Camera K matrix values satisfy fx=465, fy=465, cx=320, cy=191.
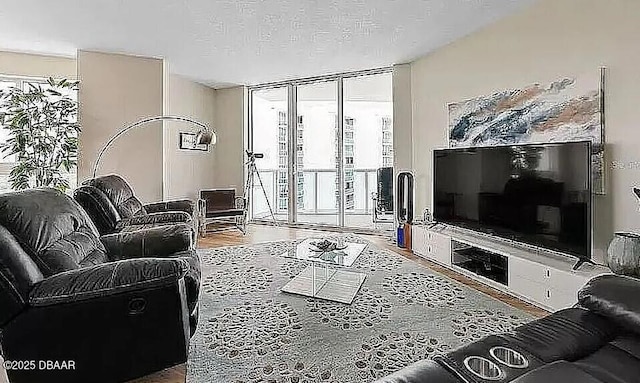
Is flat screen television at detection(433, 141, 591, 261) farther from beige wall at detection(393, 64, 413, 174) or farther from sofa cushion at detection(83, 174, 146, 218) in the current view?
sofa cushion at detection(83, 174, 146, 218)

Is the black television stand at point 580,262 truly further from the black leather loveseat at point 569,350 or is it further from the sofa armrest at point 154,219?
the sofa armrest at point 154,219

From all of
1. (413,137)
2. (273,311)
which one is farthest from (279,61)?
(273,311)

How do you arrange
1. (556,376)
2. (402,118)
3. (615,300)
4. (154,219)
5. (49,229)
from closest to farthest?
(556,376)
(615,300)
(49,229)
(154,219)
(402,118)

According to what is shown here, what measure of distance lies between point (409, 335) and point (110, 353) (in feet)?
5.70

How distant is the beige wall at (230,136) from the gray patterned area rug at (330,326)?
13.4 feet

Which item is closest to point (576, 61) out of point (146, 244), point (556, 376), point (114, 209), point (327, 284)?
point (327, 284)

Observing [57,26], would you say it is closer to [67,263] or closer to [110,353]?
[67,263]

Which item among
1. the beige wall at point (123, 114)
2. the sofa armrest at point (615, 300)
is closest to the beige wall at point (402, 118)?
the beige wall at point (123, 114)

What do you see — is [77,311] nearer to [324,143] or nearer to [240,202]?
[324,143]

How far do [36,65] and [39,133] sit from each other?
1.25 m

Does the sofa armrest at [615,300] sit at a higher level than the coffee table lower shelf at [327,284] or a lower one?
higher

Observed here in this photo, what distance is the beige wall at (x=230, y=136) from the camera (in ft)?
27.8

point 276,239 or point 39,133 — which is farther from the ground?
point 39,133

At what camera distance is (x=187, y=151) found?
7.88 metres
